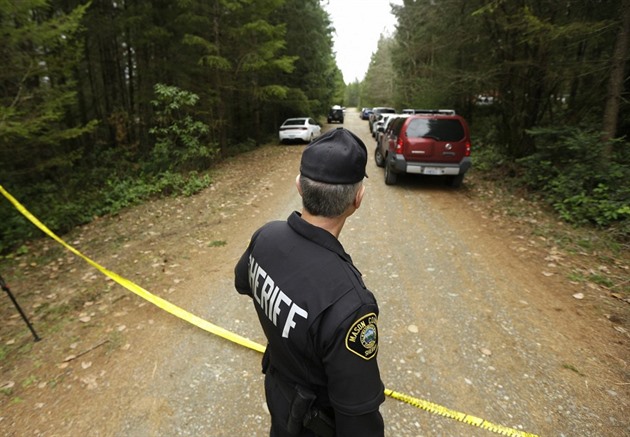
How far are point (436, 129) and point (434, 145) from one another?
44 cm

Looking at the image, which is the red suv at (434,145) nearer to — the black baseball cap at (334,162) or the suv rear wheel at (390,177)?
the suv rear wheel at (390,177)

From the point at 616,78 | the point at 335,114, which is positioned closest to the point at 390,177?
the point at 616,78

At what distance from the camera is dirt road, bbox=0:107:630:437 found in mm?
2670

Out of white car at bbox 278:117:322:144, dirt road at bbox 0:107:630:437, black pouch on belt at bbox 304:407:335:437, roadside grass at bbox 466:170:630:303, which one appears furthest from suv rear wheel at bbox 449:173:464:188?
white car at bbox 278:117:322:144

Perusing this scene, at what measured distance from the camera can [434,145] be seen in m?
8.54

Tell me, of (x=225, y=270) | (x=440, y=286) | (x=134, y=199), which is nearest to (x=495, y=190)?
(x=440, y=286)

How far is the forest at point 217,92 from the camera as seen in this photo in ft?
21.4

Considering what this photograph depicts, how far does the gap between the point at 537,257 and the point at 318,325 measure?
17.7 feet

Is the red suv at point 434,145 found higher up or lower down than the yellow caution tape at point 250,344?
higher up

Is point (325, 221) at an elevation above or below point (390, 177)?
above

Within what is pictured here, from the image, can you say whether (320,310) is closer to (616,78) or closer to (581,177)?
(581,177)

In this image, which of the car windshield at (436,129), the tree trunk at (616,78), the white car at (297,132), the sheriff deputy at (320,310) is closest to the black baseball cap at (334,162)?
the sheriff deputy at (320,310)

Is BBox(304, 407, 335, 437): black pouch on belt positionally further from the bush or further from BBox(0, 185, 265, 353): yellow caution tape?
the bush

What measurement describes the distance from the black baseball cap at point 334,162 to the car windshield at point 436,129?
26.1 ft
